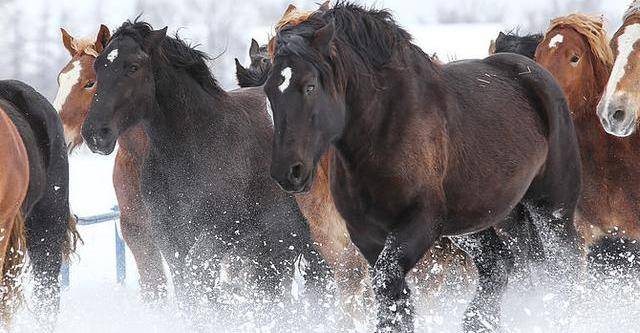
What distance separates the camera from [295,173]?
4035mm

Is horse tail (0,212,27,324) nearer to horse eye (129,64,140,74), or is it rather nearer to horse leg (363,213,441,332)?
horse eye (129,64,140,74)

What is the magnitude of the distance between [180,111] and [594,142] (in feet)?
8.65

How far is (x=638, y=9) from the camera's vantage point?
5953mm

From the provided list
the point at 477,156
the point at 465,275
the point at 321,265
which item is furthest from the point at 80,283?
the point at 477,156

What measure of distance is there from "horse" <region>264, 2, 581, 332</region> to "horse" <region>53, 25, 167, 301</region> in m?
2.04

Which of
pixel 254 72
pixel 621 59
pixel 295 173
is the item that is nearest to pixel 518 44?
pixel 254 72

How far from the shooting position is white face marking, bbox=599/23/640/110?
5.59 m

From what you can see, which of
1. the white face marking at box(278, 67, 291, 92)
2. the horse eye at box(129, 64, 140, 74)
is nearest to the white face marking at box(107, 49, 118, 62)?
the horse eye at box(129, 64, 140, 74)

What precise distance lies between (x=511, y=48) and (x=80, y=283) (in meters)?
4.60

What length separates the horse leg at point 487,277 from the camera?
5340mm

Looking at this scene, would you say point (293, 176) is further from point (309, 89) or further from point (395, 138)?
point (395, 138)

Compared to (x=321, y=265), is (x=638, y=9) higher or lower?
higher

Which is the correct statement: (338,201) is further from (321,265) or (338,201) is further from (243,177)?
(321,265)

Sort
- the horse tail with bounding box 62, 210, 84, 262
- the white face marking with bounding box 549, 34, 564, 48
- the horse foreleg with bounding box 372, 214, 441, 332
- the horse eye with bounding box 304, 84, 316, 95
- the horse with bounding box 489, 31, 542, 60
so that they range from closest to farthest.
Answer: the horse eye with bounding box 304, 84, 316, 95
the horse foreleg with bounding box 372, 214, 441, 332
the horse tail with bounding box 62, 210, 84, 262
the white face marking with bounding box 549, 34, 564, 48
the horse with bounding box 489, 31, 542, 60
